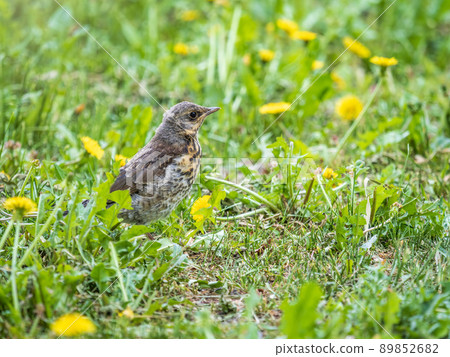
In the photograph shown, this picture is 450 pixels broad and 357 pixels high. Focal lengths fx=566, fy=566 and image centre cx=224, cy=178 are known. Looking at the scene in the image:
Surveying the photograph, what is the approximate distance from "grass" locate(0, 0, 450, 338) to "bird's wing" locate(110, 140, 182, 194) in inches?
4.9

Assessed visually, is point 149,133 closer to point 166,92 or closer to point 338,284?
point 166,92

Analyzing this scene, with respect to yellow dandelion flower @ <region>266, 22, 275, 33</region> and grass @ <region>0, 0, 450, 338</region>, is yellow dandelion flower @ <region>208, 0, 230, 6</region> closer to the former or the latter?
grass @ <region>0, 0, 450, 338</region>

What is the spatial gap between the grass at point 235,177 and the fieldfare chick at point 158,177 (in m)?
0.15

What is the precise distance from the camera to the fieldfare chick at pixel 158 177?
3.69m

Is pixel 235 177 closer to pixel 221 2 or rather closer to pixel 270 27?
pixel 221 2

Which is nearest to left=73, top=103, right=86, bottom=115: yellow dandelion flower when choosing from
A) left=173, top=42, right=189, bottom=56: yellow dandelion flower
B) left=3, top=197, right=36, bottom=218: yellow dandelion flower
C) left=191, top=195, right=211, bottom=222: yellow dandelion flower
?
left=173, top=42, right=189, bottom=56: yellow dandelion flower

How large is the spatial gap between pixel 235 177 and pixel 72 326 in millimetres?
2227

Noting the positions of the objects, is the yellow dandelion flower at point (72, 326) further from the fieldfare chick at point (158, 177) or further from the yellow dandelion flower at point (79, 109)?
the yellow dandelion flower at point (79, 109)

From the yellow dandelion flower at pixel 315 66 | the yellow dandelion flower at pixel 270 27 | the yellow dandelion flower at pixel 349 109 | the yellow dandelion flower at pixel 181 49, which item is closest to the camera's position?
the yellow dandelion flower at pixel 349 109

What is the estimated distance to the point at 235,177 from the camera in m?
4.57

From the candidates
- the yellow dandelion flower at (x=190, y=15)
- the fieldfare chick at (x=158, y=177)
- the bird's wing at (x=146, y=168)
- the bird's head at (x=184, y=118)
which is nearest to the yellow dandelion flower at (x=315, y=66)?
the yellow dandelion flower at (x=190, y=15)

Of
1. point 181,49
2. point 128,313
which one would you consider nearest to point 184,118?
point 128,313

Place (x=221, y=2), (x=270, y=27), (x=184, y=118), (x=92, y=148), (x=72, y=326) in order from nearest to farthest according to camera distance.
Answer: (x=72, y=326) < (x=184, y=118) < (x=92, y=148) < (x=221, y=2) < (x=270, y=27)

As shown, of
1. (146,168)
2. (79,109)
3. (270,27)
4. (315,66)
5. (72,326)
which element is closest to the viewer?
(72,326)
